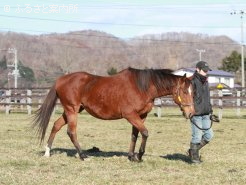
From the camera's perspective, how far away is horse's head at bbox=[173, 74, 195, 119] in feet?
28.3

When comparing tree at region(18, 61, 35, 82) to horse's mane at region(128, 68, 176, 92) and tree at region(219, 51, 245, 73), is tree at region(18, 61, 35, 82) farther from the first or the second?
horse's mane at region(128, 68, 176, 92)

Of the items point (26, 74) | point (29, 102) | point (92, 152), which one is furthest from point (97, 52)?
point (92, 152)

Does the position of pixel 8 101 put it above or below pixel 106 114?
below

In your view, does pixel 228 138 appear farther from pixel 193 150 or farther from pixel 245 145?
pixel 193 150

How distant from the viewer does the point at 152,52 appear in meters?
177

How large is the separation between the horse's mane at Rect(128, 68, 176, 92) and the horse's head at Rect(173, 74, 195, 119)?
0.64 feet

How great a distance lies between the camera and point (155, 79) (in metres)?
9.09

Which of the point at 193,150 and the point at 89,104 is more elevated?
the point at 89,104

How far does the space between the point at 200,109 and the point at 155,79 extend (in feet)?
3.57

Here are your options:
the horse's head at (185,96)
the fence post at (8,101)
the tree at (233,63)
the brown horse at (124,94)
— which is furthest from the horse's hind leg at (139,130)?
the tree at (233,63)

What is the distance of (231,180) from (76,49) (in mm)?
160681

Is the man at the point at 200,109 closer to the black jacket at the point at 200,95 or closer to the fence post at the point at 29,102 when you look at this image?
the black jacket at the point at 200,95

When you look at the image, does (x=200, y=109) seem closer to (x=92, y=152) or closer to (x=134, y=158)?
(x=134, y=158)

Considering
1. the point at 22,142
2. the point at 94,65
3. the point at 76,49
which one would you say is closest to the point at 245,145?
the point at 22,142
